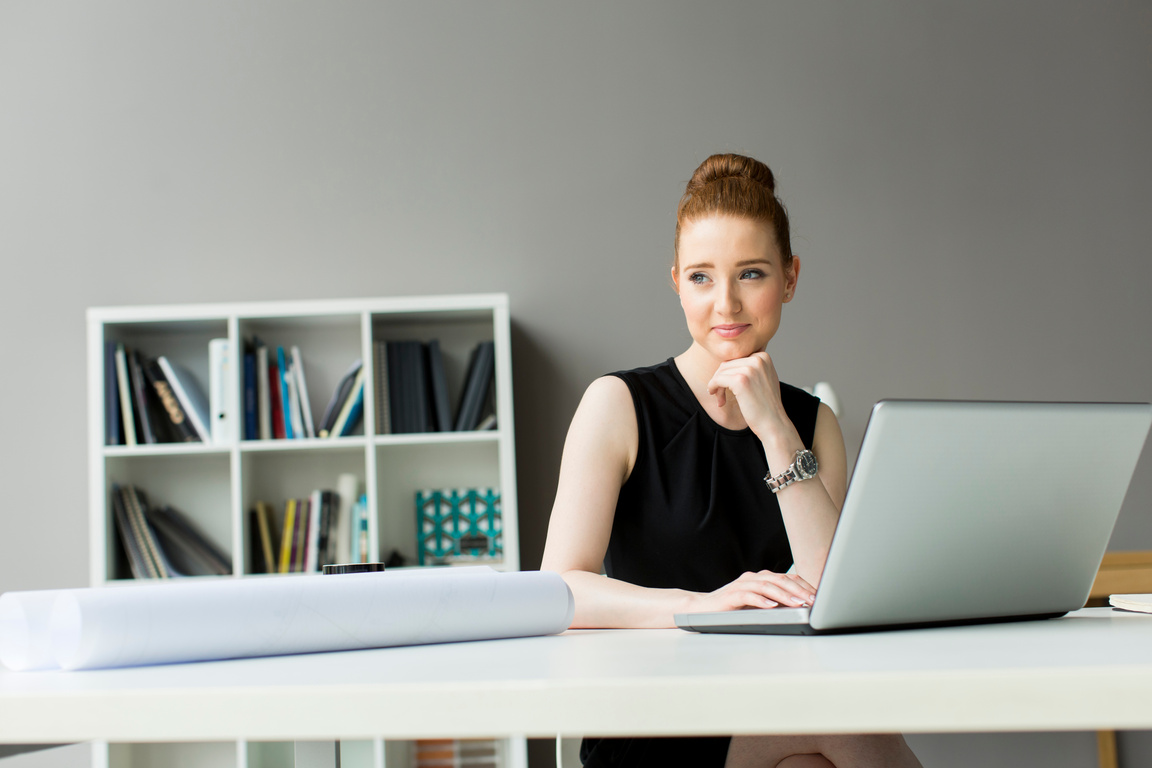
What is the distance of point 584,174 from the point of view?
129 inches

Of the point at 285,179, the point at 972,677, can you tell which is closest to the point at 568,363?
the point at 285,179

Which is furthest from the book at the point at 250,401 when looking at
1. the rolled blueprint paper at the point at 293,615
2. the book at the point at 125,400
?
the rolled blueprint paper at the point at 293,615

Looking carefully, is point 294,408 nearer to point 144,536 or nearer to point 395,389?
point 395,389

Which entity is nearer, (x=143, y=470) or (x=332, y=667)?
(x=332, y=667)

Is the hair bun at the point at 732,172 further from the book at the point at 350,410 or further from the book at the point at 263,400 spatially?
the book at the point at 263,400

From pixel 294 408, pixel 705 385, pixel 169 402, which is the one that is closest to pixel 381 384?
pixel 294 408

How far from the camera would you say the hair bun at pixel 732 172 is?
4.94ft

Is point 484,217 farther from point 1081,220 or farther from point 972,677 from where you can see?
point 972,677

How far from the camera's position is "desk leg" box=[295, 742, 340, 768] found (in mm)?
771

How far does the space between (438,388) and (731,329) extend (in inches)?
62.2

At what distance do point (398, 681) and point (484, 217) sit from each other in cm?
288

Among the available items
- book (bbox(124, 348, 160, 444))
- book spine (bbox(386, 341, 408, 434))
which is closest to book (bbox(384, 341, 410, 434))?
book spine (bbox(386, 341, 408, 434))

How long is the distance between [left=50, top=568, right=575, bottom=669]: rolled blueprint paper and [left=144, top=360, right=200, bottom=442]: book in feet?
7.73

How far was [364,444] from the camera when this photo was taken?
2.74 meters
